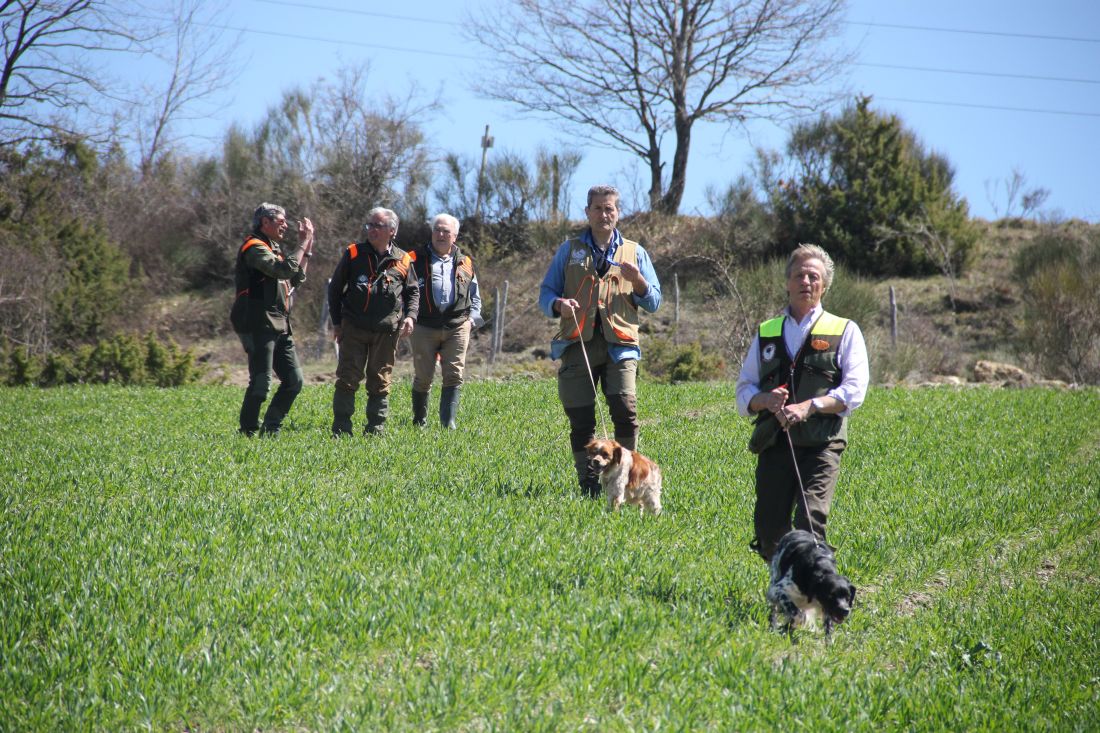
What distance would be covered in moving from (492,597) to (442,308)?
5.64 metres

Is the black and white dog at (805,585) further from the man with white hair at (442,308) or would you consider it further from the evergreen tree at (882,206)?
the evergreen tree at (882,206)

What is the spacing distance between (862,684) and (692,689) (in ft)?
2.75

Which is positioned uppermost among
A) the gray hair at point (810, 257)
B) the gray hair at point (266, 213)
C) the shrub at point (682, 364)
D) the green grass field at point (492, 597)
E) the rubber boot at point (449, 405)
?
the gray hair at point (266, 213)

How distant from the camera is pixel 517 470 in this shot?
8172 millimetres

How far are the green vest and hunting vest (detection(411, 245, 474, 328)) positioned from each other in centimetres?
544

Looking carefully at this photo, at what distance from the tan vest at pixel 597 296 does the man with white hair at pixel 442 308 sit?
10.5 ft

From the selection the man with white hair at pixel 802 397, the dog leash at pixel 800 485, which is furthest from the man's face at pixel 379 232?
the dog leash at pixel 800 485

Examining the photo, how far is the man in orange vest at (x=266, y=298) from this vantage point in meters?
8.78

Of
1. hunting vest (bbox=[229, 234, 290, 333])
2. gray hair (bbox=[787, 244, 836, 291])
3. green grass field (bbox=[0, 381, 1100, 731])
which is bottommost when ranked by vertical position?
green grass field (bbox=[0, 381, 1100, 731])

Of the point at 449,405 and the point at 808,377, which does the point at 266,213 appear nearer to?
the point at 449,405

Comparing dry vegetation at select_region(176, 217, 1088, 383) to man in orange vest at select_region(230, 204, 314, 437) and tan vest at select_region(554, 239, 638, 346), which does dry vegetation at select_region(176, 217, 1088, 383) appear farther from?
tan vest at select_region(554, 239, 638, 346)

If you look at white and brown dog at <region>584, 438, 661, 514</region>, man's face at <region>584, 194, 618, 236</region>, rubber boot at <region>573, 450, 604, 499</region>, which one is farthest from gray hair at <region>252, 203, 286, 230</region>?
white and brown dog at <region>584, 438, 661, 514</region>

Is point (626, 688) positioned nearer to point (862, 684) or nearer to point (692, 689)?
point (692, 689)

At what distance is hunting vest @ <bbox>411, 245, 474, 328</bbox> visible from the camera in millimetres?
10008
